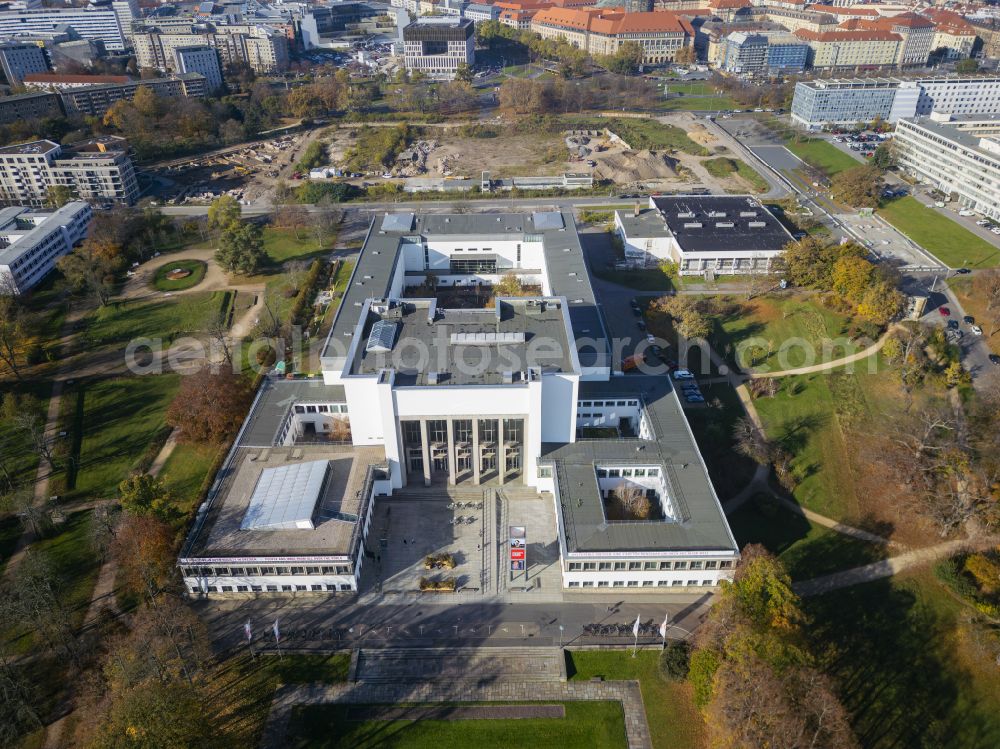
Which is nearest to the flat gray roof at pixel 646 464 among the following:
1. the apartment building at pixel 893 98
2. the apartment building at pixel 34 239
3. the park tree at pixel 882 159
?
the apartment building at pixel 34 239

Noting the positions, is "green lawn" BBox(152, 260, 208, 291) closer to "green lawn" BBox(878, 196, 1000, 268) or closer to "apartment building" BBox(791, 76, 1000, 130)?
"green lawn" BBox(878, 196, 1000, 268)

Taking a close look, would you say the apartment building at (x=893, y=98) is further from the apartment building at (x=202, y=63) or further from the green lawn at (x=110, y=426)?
the apartment building at (x=202, y=63)

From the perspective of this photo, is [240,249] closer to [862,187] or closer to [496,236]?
[496,236]

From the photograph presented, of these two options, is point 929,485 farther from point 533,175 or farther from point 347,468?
point 533,175

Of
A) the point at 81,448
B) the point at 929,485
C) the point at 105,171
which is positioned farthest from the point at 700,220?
the point at 105,171

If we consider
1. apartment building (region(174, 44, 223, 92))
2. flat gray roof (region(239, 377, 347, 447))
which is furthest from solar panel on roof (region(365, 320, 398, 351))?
apartment building (region(174, 44, 223, 92))

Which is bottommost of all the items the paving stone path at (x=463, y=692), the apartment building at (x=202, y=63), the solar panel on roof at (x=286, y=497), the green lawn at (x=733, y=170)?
the paving stone path at (x=463, y=692)

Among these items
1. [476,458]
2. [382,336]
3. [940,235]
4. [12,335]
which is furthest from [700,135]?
[12,335]
